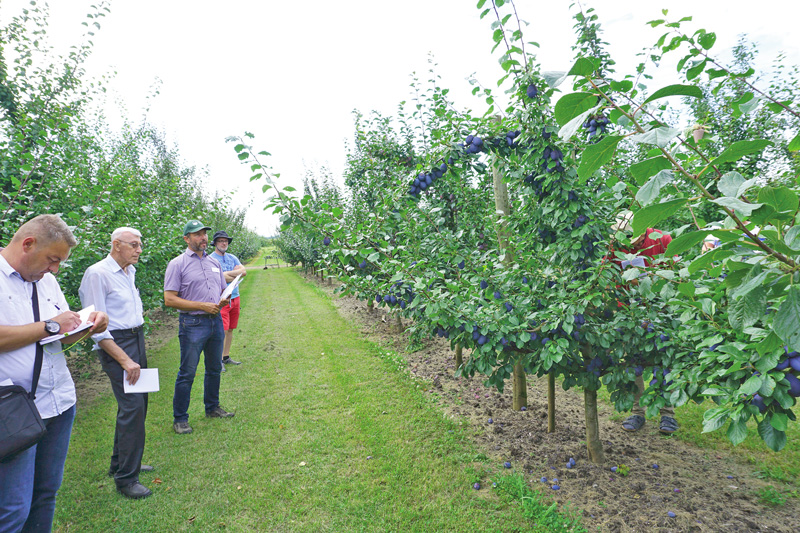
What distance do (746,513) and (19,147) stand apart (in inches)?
300

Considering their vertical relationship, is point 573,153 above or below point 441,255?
above

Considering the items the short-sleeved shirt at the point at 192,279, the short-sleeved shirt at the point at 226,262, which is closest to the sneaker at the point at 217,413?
the short-sleeved shirt at the point at 192,279

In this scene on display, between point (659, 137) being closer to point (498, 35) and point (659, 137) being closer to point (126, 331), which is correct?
point (498, 35)

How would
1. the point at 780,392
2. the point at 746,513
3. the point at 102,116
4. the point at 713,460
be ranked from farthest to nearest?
the point at 102,116, the point at 713,460, the point at 746,513, the point at 780,392

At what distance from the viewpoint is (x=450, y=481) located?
3215mm

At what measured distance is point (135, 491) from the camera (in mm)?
3172

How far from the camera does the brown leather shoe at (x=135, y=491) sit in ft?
10.4

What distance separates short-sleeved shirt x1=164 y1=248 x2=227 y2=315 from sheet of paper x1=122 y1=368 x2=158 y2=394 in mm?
1094

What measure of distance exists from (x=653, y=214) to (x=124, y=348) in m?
3.76

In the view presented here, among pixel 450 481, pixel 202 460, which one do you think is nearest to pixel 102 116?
pixel 202 460

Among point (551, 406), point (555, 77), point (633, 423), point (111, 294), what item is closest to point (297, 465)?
point (111, 294)

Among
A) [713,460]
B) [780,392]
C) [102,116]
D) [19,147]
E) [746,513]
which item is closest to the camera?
[780,392]

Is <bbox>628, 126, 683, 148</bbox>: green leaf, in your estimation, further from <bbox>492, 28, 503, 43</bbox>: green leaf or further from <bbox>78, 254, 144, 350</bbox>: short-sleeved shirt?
<bbox>78, 254, 144, 350</bbox>: short-sleeved shirt

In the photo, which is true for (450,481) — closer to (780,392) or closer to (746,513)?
(746,513)
